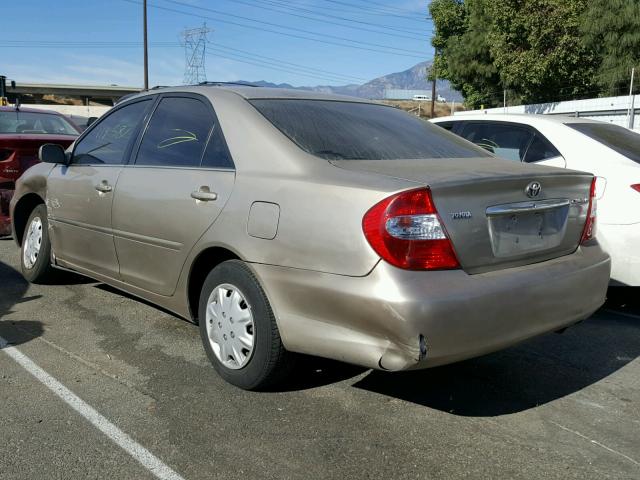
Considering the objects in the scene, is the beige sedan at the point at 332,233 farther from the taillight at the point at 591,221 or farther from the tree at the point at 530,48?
the tree at the point at 530,48

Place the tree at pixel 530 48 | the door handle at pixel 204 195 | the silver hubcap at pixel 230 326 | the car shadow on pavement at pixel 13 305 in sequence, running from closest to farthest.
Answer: the silver hubcap at pixel 230 326, the door handle at pixel 204 195, the car shadow on pavement at pixel 13 305, the tree at pixel 530 48

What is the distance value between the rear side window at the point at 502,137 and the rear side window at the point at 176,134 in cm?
289

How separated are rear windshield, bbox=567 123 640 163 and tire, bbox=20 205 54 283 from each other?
459 cm

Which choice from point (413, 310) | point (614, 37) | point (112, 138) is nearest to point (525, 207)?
point (413, 310)

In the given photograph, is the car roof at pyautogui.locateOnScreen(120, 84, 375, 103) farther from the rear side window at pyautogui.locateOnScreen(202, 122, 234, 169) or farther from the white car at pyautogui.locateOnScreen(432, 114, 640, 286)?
the white car at pyautogui.locateOnScreen(432, 114, 640, 286)

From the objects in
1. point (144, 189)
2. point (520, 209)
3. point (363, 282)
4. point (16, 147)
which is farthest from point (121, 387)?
point (16, 147)

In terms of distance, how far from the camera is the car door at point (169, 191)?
3545 millimetres

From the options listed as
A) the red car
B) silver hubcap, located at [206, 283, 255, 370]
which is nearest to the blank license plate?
silver hubcap, located at [206, 283, 255, 370]

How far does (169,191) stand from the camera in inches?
148

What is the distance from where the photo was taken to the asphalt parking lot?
2.72m

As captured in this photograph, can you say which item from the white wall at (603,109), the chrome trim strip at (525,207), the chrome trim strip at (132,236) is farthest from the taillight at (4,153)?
the white wall at (603,109)

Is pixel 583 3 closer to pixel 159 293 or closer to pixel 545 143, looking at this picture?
pixel 545 143

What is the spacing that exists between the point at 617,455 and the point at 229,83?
10.5ft

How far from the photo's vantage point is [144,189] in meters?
3.98
